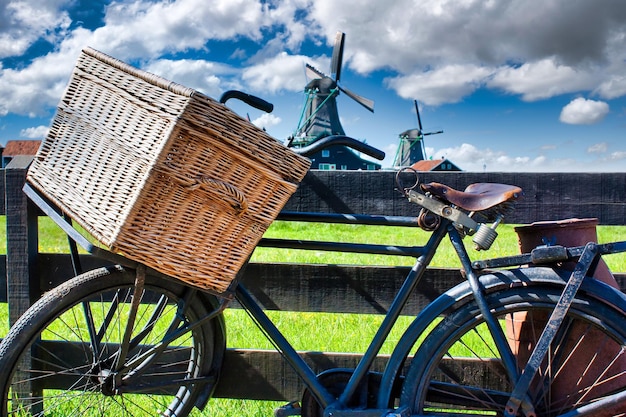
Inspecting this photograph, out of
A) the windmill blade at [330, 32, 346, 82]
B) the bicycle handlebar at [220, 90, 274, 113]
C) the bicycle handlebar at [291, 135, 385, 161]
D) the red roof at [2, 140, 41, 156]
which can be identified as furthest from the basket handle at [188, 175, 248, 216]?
the red roof at [2, 140, 41, 156]

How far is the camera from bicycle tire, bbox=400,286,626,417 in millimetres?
1851

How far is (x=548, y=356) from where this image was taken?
6.60 ft

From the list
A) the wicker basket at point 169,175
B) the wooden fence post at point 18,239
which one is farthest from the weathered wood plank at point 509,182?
the wooden fence post at point 18,239

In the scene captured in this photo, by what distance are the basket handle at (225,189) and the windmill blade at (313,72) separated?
123 ft

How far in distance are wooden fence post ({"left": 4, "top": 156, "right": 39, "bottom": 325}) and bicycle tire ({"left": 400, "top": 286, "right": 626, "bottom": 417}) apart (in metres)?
1.83

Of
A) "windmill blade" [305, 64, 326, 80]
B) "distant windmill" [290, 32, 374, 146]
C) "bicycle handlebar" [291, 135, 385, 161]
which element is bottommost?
"bicycle handlebar" [291, 135, 385, 161]

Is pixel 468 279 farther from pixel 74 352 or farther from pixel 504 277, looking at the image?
pixel 74 352

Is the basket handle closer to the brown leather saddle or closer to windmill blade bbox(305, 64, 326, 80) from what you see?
the brown leather saddle

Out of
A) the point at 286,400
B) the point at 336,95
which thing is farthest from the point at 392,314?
the point at 336,95

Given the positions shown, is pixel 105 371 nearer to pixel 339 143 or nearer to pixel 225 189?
pixel 225 189

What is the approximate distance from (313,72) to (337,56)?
4.69 meters

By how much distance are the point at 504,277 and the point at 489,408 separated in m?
0.52

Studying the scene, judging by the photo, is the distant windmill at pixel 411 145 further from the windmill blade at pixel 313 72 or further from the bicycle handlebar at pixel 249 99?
the bicycle handlebar at pixel 249 99

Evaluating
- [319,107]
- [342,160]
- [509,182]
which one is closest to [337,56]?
[319,107]
